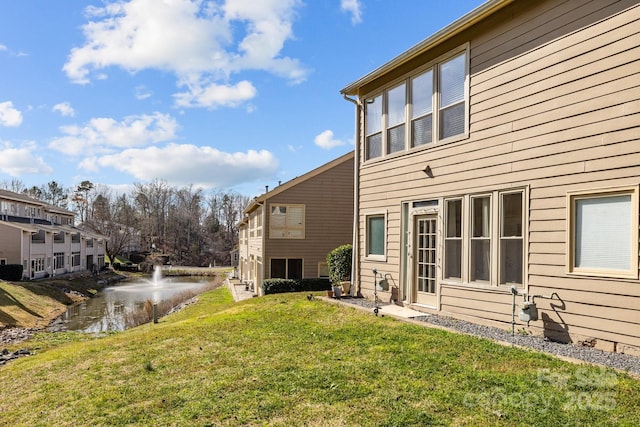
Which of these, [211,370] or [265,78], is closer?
[211,370]

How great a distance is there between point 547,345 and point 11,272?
3205 cm

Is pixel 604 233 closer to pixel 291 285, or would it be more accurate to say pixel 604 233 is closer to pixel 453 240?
pixel 453 240

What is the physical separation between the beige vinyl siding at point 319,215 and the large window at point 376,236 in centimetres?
1015

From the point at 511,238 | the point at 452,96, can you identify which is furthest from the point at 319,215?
the point at 511,238

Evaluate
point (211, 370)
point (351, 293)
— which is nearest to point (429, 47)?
point (351, 293)

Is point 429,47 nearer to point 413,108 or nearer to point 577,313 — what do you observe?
point 413,108

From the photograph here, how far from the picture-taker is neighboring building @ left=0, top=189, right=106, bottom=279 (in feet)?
97.0

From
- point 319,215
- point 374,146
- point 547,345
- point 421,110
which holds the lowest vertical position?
point 547,345

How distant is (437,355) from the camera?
5.31m

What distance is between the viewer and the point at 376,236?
10.1 meters

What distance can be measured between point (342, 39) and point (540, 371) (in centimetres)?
1188

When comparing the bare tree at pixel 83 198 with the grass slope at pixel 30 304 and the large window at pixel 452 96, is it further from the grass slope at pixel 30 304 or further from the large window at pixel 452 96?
the large window at pixel 452 96

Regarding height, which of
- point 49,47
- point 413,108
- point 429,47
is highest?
point 49,47

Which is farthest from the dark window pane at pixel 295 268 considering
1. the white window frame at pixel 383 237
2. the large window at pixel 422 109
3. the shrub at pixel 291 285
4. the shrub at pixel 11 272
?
the shrub at pixel 11 272
